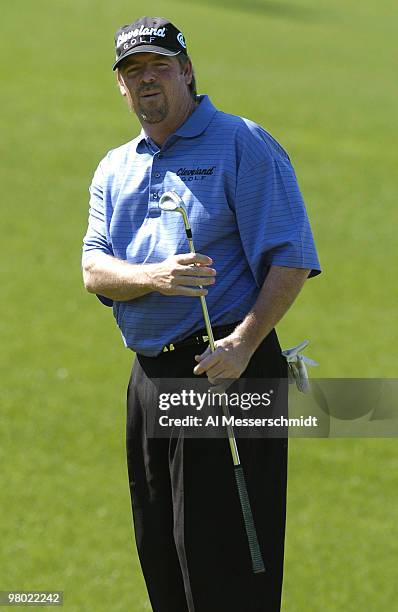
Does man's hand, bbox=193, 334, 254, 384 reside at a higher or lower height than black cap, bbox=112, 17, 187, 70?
lower

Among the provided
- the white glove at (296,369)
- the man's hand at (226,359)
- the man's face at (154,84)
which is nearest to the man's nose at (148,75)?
the man's face at (154,84)

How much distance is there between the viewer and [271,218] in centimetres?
467

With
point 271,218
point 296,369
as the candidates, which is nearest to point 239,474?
point 296,369

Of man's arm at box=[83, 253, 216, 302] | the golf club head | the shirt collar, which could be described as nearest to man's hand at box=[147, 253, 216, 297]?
man's arm at box=[83, 253, 216, 302]

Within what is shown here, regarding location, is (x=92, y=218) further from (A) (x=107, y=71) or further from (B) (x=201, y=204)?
(A) (x=107, y=71)

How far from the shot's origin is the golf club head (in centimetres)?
457

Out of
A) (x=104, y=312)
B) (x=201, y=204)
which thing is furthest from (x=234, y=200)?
(x=104, y=312)

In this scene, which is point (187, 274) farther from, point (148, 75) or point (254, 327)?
point (148, 75)

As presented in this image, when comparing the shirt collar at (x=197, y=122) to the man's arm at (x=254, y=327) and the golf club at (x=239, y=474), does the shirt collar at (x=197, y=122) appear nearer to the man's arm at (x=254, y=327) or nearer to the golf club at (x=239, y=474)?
the golf club at (x=239, y=474)

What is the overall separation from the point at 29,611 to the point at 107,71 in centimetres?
2738

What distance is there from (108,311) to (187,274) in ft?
39.0

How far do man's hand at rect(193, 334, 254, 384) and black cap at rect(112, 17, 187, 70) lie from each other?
1098 millimetres

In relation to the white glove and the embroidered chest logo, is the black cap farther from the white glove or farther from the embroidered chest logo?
the white glove

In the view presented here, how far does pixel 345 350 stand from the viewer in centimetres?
1500
